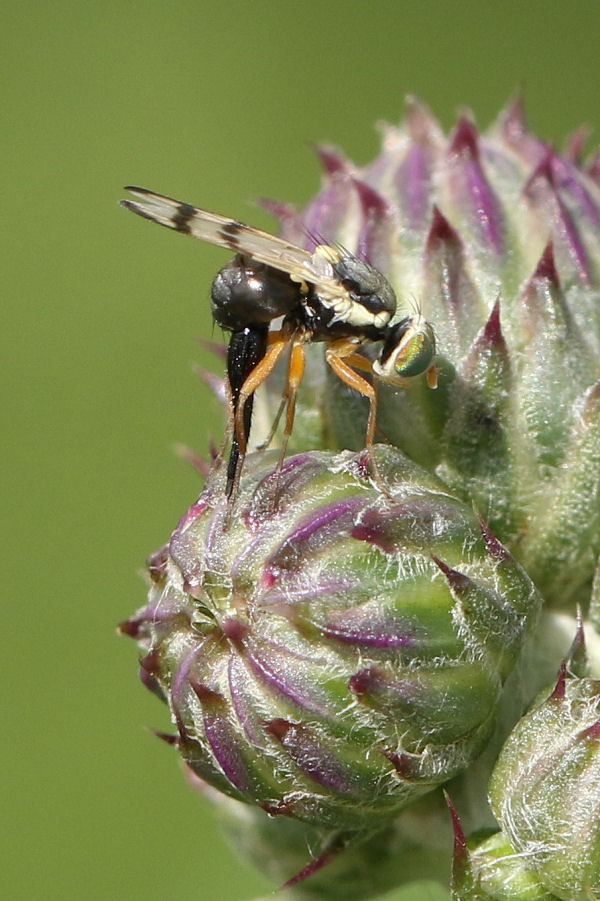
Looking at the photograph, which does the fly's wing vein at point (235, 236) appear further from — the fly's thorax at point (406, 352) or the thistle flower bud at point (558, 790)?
the thistle flower bud at point (558, 790)

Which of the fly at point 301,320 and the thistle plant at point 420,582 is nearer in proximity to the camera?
the thistle plant at point 420,582

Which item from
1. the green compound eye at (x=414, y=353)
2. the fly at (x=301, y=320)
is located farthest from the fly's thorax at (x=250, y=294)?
the green compound eye at (x=414, y=353)

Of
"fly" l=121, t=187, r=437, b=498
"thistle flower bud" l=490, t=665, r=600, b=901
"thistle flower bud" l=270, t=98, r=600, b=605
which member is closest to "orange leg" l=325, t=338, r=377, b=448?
"fly" l=121, t=187, r=437, b=498

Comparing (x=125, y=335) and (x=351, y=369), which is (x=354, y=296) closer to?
(x=351, y=369)

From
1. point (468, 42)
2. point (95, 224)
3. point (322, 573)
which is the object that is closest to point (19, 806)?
point (95, 224)

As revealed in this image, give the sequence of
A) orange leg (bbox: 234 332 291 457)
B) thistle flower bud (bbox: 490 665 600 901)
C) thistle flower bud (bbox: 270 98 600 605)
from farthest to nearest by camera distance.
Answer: thistle flower bud (bbox: 270 98 600 605)
orange leg (bbox: 234 332 291 457)
thistle flower bud (bbox: 490 665 600 901)

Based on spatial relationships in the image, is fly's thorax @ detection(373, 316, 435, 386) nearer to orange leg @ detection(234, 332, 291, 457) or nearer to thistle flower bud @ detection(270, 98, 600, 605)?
thistle flower bud @ detection(270, 98, 600, 605)

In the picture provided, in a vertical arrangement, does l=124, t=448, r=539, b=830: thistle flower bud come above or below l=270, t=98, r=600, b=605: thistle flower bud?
below
